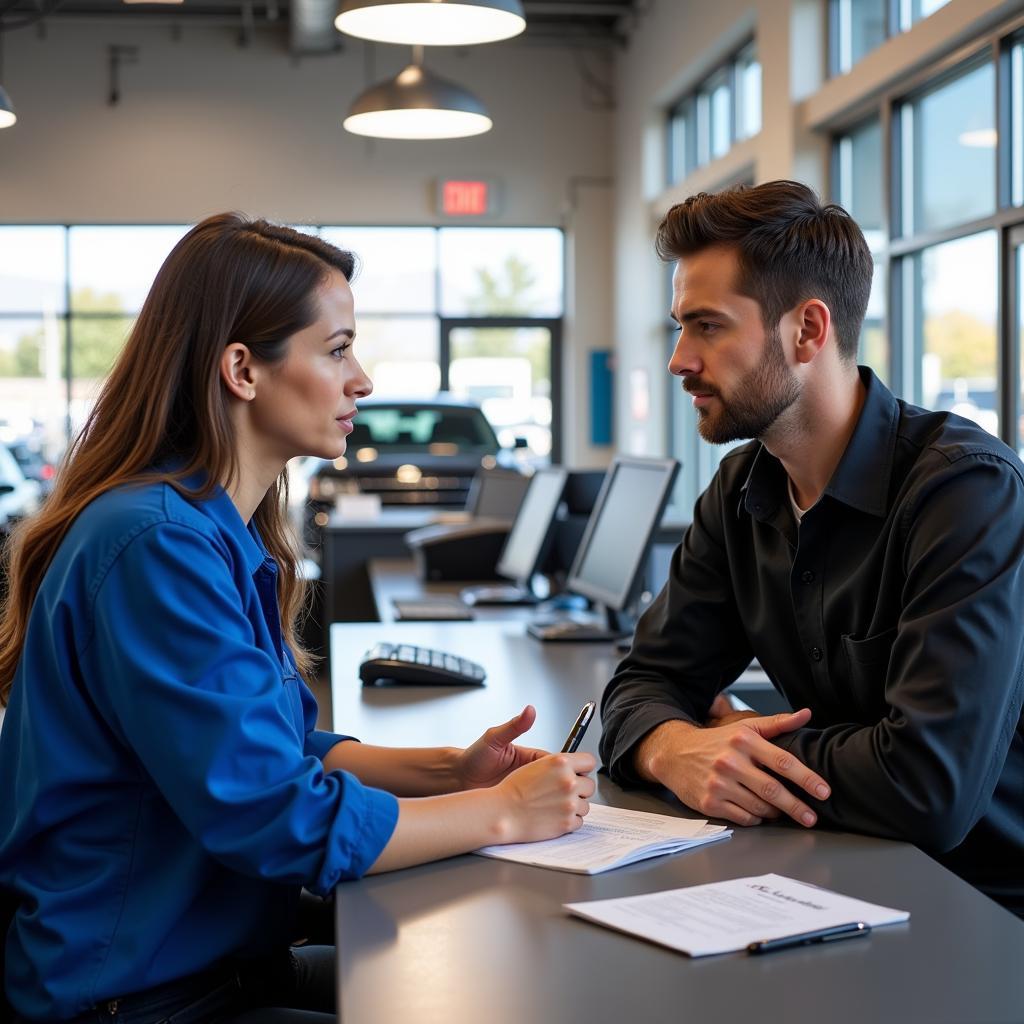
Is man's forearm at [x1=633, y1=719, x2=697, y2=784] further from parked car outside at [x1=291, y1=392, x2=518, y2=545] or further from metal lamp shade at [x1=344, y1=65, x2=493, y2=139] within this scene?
parked car outside at [x1=291, y1=392, x2=518, y2=545]

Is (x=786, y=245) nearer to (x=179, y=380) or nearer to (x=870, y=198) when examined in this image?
(x=179, y=380)

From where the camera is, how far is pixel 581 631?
11.1 ft

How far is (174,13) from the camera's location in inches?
411

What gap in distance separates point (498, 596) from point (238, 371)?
265cm

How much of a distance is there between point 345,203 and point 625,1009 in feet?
33.4

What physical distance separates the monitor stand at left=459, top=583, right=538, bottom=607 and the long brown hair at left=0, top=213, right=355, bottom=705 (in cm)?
260

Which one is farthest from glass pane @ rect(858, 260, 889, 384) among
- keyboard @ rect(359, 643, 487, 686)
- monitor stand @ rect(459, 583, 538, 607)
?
keyboard @ rect(359, 643, 487, 686)

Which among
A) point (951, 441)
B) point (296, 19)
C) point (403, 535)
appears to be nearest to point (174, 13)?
point (296, 19)

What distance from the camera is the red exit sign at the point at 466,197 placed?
35.7 ft

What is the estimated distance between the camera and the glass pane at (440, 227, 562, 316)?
11141 millimetres

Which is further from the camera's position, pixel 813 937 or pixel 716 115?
pixel 716 115

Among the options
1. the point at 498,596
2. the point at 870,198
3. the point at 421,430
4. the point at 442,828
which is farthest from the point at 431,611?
the point at 421,430

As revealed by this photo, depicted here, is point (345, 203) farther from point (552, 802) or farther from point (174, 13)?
point (552, 802)

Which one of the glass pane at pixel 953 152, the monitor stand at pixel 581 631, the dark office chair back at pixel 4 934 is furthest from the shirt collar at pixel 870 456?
the glass pane at pixel 953 152
